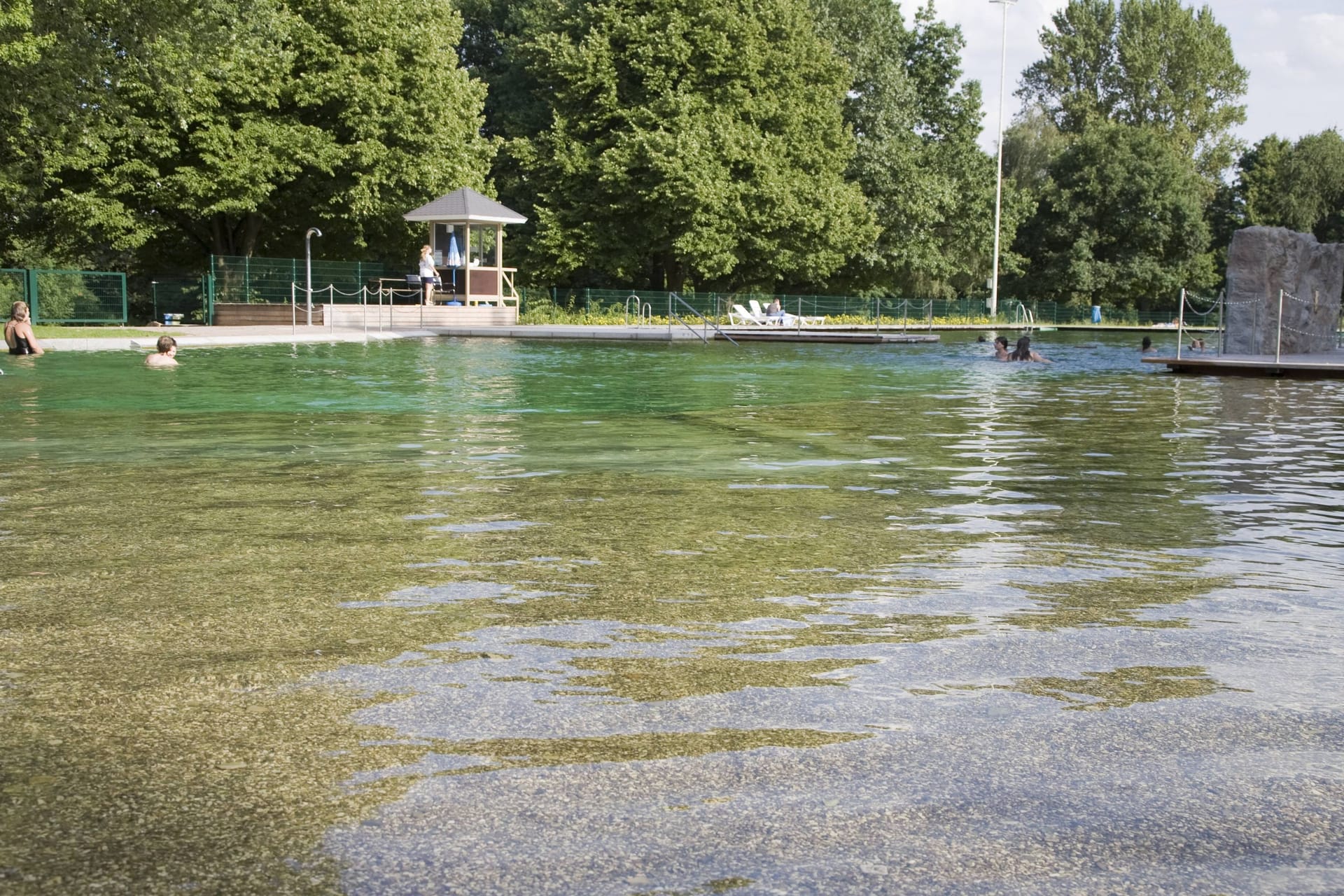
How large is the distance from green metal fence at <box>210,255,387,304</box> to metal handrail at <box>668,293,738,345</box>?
11.5 metres

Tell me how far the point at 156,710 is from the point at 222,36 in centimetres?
3106

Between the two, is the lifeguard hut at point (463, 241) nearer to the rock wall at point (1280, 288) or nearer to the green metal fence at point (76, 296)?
the green metal fence at point (76, 296)

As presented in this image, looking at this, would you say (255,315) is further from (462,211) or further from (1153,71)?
(1153,71)

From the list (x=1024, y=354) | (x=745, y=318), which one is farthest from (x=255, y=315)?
(x=1024, y=354)

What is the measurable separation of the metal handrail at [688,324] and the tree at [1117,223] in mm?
35922

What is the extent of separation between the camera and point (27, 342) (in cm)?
2720

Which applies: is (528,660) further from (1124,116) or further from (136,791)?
(1124,116)

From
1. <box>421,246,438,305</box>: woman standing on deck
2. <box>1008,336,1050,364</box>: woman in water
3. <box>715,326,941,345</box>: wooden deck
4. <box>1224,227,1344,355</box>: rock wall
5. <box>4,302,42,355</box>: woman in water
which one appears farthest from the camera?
<box>421,246,438,305</box>: woman standing on deck

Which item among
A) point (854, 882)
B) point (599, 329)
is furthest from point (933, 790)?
point (599, 329)

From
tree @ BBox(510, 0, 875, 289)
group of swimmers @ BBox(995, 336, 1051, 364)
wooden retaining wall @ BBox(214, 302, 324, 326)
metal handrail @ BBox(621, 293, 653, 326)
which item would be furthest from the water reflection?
tree @ BBox(510, 0, 875, 289)

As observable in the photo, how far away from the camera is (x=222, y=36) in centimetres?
3212

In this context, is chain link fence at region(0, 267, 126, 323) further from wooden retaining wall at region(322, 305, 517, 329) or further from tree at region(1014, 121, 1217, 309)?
tree at region(1014, 121, 1217, 309)

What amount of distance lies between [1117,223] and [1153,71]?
1716 cm

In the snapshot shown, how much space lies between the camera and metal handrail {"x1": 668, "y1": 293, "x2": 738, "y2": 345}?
43531 mm
